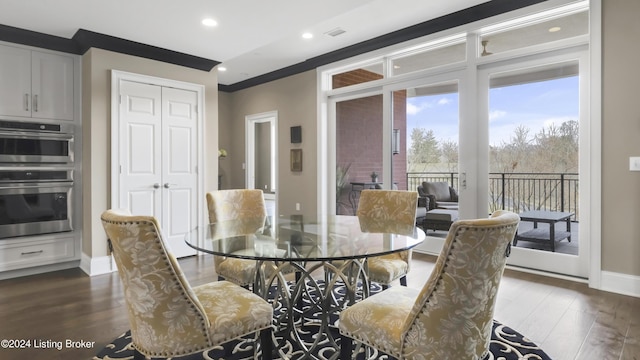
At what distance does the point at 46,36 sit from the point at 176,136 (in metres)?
1.56

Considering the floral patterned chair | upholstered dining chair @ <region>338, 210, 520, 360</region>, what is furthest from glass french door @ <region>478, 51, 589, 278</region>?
upholstered dining chair @ <region>338, 210, 520, 360</region>

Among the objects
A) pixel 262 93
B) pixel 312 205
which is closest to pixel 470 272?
pixel 312 205

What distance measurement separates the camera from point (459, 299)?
1.22 meters

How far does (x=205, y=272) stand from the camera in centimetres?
372

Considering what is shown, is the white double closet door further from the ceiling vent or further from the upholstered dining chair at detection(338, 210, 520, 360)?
the upholstered dining chair at detection(338, 210, 520, 360)

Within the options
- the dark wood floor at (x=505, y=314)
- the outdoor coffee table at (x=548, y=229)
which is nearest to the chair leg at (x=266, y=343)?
the dark wood floor at (x=505, y=314)

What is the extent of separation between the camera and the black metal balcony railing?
11.0 ft

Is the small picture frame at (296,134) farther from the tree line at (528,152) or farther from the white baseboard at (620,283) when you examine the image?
the white baseboard at (620,283)

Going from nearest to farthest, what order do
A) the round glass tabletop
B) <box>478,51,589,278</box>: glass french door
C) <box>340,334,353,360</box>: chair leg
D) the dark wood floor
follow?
<box>340,334,353,360</box>: chair leg
the round glass tabletop
the dark wood floor
<box>478,51,589,278</box>: glass french door

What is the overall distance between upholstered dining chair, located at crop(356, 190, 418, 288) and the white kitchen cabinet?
3.32 meters

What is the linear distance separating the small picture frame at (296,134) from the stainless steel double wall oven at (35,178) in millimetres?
2822

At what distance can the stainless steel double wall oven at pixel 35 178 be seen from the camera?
3.52m

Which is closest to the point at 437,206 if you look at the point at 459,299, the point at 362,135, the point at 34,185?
the point at 362,135

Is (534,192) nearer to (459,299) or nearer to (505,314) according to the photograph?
(505,314)
